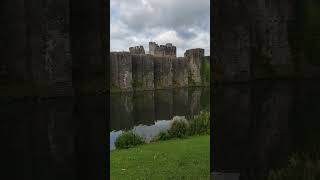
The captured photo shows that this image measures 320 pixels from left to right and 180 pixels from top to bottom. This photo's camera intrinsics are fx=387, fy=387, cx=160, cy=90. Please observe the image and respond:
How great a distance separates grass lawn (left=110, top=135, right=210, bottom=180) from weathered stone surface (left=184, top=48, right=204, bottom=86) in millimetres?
51973

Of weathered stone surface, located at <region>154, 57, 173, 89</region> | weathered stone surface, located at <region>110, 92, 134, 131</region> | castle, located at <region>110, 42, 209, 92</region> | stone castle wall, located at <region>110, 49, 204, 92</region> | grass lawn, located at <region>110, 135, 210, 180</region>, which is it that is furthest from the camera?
weathered stone surface, located at <region>154, 57, 173, 89</region>

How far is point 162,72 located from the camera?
58.3 meters

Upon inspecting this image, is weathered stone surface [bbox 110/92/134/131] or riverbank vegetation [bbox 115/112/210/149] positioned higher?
riverbank vegetation [bbox 115/112/210/149]

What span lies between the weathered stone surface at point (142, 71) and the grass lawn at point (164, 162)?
39.3 m

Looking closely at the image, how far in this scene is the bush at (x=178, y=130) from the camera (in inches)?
624
